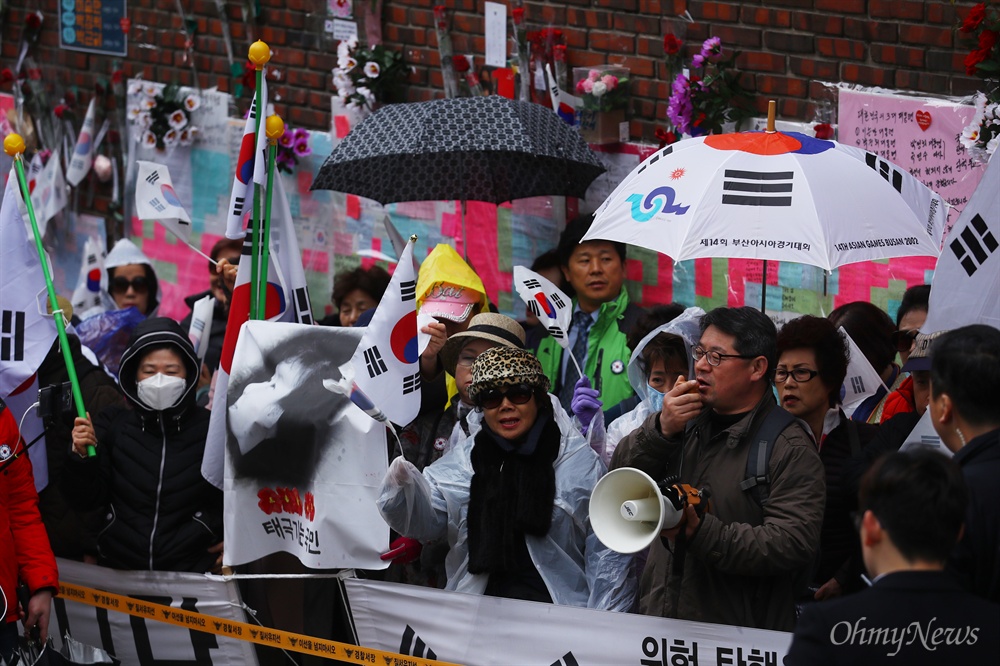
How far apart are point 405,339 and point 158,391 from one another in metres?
1.15

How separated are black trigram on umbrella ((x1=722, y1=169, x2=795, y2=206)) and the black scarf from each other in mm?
1056

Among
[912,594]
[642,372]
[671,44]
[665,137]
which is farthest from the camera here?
[671,44]

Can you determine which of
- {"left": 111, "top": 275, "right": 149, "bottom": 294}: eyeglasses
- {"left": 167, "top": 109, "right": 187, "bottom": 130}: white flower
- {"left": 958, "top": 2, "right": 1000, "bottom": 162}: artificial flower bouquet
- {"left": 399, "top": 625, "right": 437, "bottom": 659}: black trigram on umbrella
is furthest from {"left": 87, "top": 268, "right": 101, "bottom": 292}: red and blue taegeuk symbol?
{"left": 958, "top": 2, "right": 1000, "bottom": 162}: artificial flower bouquet

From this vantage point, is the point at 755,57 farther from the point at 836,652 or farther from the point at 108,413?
the point at 836,652

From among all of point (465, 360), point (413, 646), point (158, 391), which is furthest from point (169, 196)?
point (413, 646)

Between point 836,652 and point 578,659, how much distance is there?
1651 mm

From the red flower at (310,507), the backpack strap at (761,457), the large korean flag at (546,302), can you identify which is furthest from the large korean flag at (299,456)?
the backpack strap at (761,457)

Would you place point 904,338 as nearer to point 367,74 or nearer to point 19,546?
point 19,546

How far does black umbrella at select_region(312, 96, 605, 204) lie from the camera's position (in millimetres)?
6309

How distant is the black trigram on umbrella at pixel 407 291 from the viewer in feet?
15.5

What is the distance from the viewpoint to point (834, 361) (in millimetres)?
4781

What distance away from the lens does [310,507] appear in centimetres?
498

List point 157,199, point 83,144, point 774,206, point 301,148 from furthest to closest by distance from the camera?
point 83,144, point 301,148, point 157,199, point 774,206

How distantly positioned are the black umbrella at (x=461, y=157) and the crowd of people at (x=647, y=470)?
0.40m
